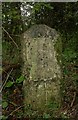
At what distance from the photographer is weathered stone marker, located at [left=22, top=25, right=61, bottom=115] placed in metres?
3.90

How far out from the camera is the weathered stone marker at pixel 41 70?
12.8 ft

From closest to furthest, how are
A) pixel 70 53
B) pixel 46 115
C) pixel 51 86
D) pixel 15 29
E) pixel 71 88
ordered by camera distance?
pixel 46 115 → pixel 51 86 → pixel 71 88 → pixel 70 53 → pixel 15 29

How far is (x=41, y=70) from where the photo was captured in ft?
12.8

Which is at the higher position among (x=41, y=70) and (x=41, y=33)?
(x=41, y=33)

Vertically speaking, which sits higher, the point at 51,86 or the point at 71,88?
the point at 51,86

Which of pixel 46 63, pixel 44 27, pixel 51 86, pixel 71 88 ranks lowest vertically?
pixel 71 88

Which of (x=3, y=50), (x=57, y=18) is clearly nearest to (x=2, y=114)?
(x=3, y=50)

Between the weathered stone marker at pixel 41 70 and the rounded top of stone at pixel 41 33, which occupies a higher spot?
the rounded top of stone at pixel 41 33

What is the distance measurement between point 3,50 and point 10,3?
1.07m

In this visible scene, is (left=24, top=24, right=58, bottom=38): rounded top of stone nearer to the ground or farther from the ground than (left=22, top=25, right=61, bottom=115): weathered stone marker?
farther from the ground

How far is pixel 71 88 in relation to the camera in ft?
14.7

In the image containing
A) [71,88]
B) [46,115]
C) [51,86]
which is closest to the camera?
[46,115]

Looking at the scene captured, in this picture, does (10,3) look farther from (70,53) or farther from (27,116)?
(27,116)

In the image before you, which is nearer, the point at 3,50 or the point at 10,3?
the point at 10,3
